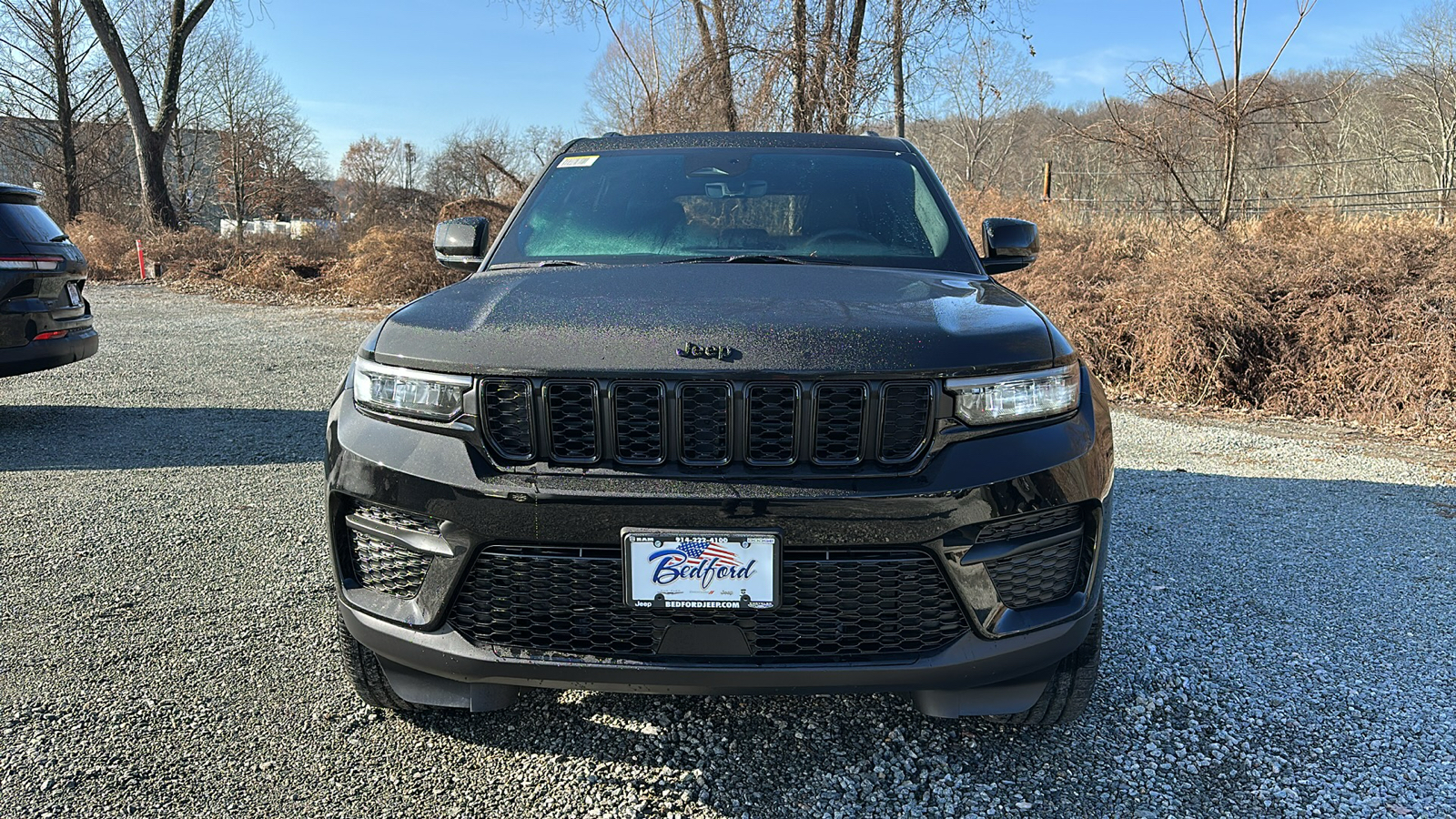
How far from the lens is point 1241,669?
9.43 feet

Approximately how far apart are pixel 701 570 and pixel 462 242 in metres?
1.87

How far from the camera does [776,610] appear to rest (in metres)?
1.93

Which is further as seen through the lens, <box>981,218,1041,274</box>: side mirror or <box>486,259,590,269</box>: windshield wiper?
<box>981,218,1041,274</box>: side mirror

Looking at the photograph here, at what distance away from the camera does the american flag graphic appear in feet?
6.22

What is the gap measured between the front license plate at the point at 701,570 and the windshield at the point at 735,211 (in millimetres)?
1204

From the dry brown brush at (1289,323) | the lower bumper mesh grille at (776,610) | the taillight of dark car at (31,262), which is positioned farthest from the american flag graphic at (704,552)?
the dry brown brush at (1289,323)

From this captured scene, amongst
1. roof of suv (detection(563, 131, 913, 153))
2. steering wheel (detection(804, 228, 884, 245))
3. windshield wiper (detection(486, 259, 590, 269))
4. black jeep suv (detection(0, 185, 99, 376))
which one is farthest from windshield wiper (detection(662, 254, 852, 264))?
black jeep suv (detection(0, 185, 99, 376))

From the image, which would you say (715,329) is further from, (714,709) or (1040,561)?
(714,709)

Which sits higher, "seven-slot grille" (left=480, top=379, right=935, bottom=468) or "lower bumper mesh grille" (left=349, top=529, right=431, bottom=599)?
"seven-slot grille" (left=480, top=379, right=935, bottom=468)

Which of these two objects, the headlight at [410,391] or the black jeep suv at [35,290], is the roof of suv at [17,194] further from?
the headlight at [410,391]

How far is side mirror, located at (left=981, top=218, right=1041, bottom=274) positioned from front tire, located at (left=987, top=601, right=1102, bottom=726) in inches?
56.3

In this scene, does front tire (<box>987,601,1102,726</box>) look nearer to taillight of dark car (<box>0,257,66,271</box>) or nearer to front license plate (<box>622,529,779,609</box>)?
front license plate (<box>622,529,779,609</box>)

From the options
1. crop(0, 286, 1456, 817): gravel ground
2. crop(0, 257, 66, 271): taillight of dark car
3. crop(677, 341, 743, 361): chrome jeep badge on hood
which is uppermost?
crop(0, 257, 66, 271): taillight of dark car

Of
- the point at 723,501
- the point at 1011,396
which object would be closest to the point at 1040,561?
the point at 1011,396
